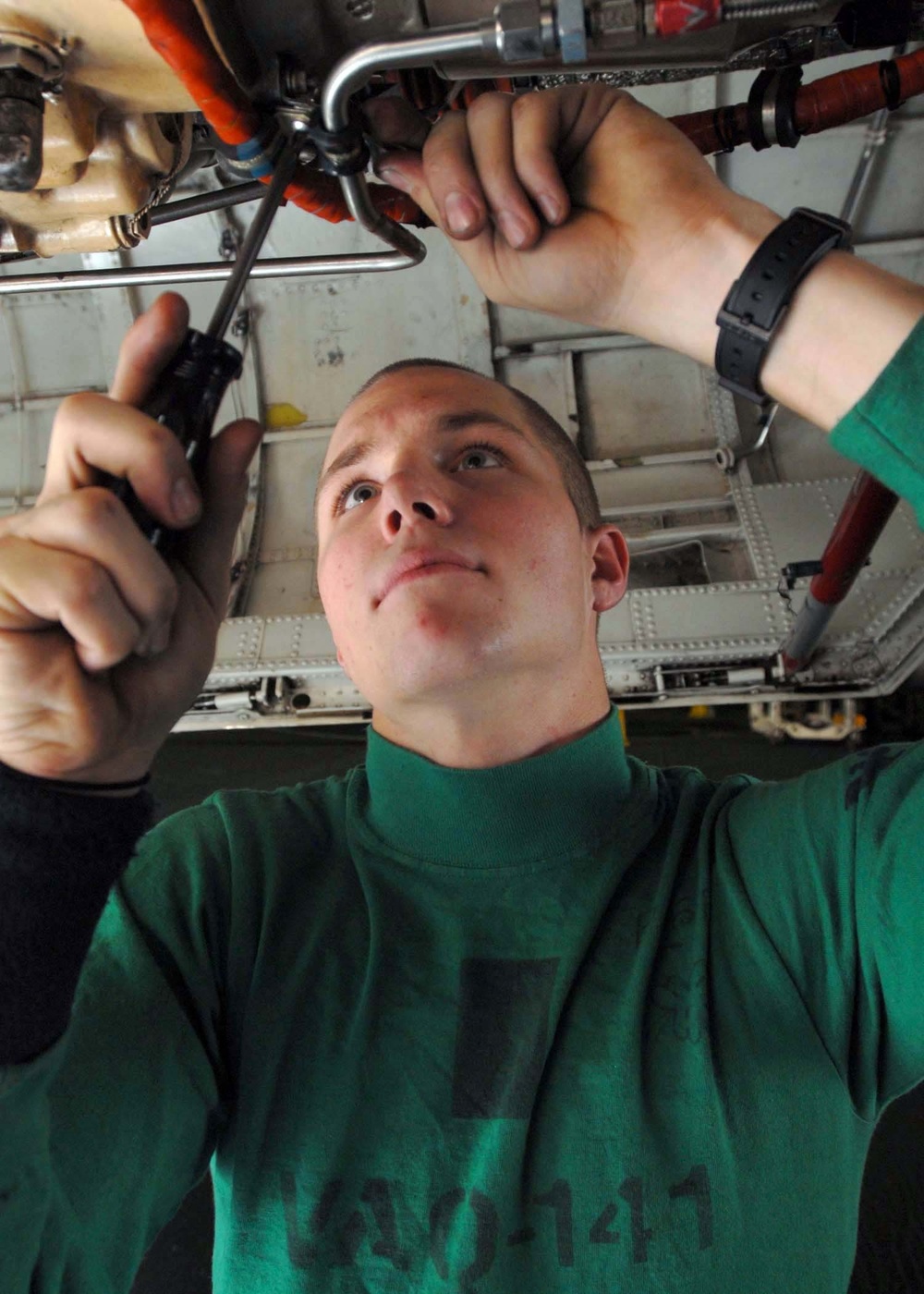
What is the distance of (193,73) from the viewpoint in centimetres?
67

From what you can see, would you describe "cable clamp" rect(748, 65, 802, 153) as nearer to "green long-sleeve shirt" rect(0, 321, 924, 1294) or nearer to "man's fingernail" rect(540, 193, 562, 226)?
"man's fingernail" rect(540, 193, 562, 226)

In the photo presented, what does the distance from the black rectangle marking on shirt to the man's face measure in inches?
13.3

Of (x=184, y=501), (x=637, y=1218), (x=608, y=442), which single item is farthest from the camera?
(x=608, y=442)

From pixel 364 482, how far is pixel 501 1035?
0.76m

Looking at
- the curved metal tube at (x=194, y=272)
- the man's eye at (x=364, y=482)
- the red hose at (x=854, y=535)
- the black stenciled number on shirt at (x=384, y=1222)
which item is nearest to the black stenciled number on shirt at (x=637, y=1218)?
the black stenciled number on shirt at (x=384, y=1222)

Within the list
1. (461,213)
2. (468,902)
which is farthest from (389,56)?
(468,902)

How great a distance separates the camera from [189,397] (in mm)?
618

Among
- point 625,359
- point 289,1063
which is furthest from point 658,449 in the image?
point 289,1063

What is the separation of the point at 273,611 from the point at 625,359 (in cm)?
176

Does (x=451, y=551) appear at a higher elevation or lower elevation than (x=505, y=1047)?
higher

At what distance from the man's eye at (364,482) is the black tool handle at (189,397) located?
57 centimetres

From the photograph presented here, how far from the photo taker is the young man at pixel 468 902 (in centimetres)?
67

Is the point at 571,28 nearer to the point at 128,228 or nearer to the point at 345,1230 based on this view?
the point at 128,228

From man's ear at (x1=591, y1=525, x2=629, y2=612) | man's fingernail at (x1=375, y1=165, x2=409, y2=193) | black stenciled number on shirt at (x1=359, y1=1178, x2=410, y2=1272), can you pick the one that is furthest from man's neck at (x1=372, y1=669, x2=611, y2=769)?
man's fingernail at (x1=375, y1=165, x2=409, y2=193)
